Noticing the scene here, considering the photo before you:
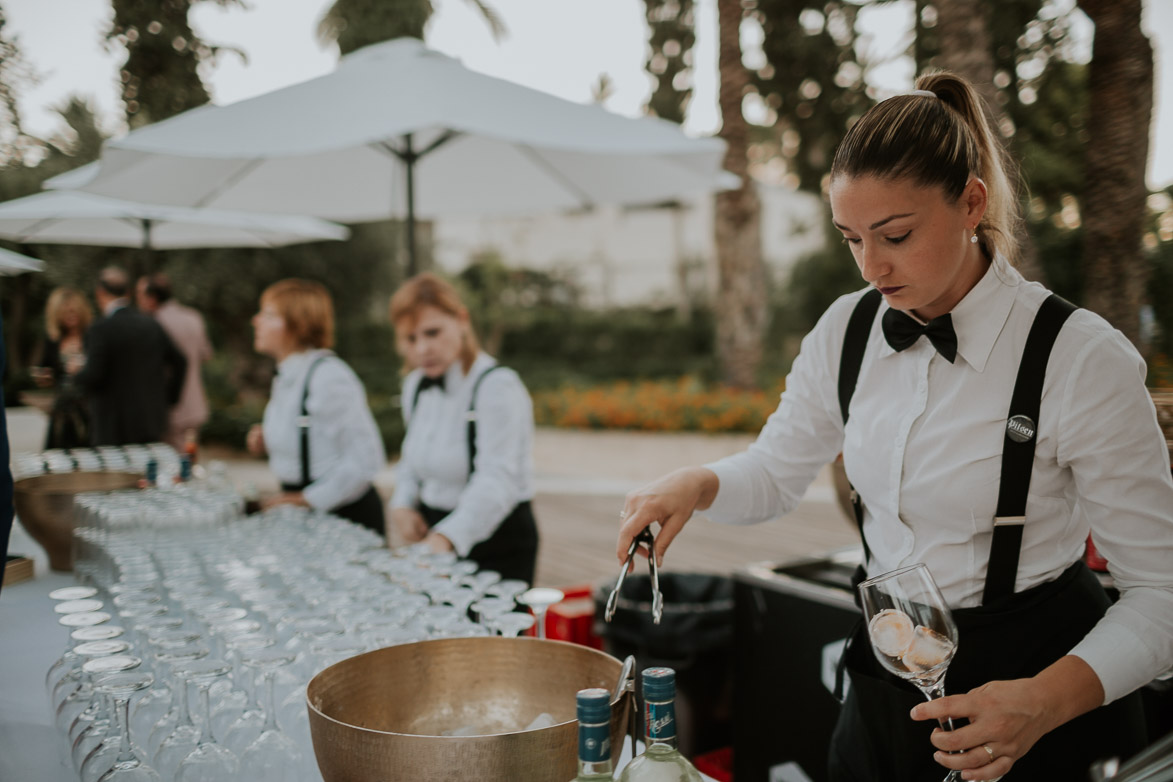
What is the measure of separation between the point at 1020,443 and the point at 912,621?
352mm

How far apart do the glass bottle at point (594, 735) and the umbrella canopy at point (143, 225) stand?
20.1ft

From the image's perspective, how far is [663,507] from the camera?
148 centimetres

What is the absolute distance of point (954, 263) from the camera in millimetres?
1373

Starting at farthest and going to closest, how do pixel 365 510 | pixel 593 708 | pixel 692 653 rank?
A: pixel 365 510, pixel 692 653, pixel 593 708

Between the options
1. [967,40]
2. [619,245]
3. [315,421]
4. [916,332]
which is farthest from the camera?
[619,245]

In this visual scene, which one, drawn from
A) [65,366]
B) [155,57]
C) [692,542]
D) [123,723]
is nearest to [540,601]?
[123,723]

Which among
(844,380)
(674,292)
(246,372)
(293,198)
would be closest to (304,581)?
(844,380)

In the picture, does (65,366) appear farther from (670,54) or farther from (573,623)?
(670,54)

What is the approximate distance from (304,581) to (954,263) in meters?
1.37

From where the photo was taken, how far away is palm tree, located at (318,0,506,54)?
642 inches

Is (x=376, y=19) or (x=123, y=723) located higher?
(x=376, y=19)

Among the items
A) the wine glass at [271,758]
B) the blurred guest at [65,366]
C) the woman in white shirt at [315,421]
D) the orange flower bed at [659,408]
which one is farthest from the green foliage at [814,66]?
the wine glass at [271,758]

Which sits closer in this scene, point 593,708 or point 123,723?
point 593,708

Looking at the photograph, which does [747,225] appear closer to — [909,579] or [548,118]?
[548,118]
